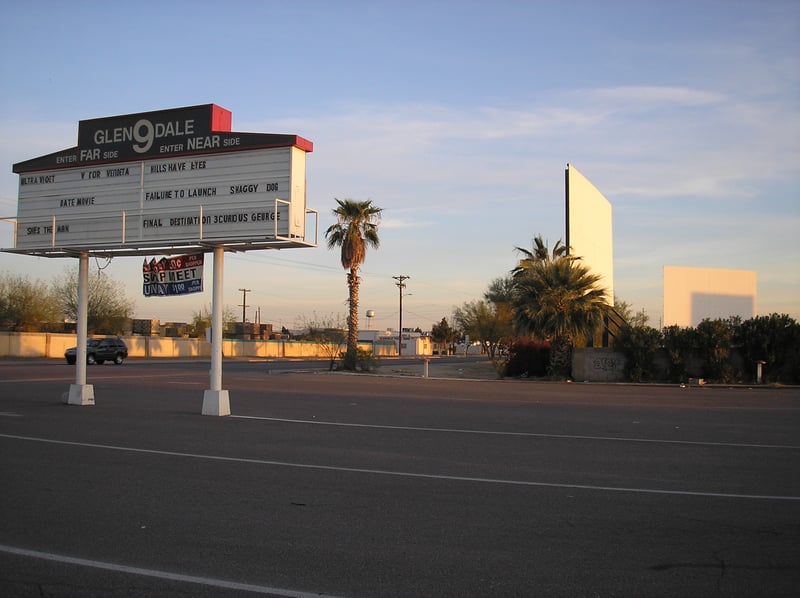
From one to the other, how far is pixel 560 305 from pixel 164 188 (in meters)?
23.4

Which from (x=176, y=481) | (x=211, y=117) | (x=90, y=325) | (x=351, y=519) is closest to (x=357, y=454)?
(x=176, y=481)

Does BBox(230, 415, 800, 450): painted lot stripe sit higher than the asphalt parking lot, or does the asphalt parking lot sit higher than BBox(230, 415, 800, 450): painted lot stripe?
the asphalt parking lot

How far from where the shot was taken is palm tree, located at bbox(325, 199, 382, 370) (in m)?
45.1

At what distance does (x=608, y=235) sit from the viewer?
174 feet

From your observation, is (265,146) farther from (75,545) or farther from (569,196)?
(569,196)

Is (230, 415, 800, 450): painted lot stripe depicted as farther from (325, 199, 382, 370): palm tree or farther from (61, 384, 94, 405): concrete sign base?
(325, 199, 382, 370): palm tree

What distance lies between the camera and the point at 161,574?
19.8 feet

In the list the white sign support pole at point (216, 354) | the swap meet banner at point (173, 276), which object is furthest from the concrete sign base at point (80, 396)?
the white sign support pole at point (216, 354)

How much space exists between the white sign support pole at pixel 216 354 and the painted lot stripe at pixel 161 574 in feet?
35.4

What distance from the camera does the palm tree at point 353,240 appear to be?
45.1m

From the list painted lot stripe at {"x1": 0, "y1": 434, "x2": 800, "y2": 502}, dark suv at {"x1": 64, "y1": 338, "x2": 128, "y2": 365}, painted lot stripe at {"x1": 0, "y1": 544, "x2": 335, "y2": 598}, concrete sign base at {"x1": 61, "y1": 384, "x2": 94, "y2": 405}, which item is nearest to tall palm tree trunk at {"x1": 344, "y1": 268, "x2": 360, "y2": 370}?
dark suv at {"x1": 64, "y1": 338, "x2": 128, "y2": 365}

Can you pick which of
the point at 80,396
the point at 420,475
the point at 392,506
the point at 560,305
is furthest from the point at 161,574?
the point at 560,305

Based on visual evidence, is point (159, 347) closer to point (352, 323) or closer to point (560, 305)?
point (352, 323)

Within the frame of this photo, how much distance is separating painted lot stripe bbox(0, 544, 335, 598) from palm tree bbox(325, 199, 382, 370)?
3868cm
